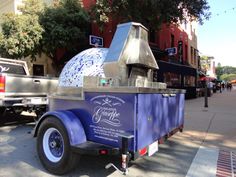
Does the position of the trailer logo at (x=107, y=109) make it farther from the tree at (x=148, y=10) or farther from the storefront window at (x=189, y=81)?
the storefront window at (x=189, y=81)

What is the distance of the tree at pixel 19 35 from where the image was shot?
17.8m

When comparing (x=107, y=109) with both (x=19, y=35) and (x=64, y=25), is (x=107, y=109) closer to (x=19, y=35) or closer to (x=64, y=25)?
(x=19, y=35)

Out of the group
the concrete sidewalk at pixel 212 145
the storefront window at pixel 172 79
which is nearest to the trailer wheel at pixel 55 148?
the concrete sidewalk at pixel 212 145

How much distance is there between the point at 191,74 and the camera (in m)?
27.4

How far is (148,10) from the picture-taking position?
16.5m

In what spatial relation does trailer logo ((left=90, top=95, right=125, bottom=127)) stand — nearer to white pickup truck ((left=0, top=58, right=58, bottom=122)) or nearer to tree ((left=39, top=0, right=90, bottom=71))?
white pickup truck ((left=0, top=58, right=58, bottom=122))

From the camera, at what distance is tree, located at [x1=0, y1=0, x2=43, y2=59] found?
58.5 feet

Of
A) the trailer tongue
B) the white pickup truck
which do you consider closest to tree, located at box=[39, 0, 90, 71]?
the white pickup truck

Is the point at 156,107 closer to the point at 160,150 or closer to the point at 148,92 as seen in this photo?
the point at 148,92

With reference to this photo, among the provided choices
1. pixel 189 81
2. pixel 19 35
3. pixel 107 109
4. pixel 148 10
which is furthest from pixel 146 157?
pixel 189 81

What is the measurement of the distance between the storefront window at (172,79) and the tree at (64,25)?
22.0 ft

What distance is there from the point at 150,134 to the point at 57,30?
50.9ft

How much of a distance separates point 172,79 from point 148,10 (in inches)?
302

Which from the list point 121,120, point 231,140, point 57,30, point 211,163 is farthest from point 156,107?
point 57,30
